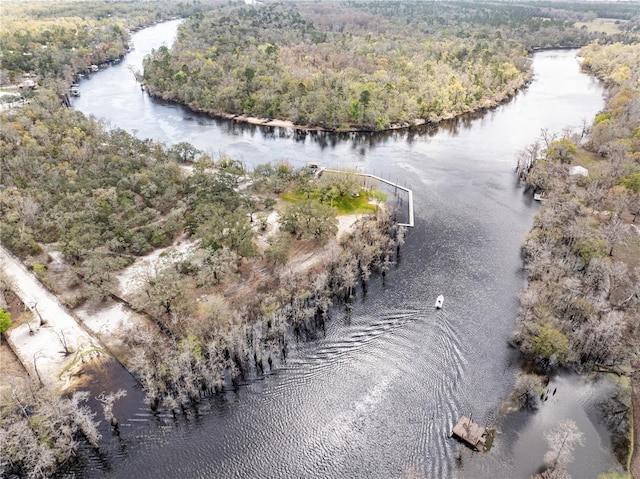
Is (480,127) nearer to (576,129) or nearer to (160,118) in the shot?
(576,129)

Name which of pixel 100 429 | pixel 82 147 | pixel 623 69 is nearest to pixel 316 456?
pixel 100 429

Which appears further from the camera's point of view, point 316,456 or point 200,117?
point 200,117

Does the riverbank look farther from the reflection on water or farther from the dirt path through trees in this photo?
the reflection on water

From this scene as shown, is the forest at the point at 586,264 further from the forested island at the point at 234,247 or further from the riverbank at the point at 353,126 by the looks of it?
the riverbank at the point at 353,126

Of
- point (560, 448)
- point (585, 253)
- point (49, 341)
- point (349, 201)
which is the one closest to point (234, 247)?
point (49, 341)

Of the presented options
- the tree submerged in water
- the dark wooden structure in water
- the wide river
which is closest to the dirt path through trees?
the wide river

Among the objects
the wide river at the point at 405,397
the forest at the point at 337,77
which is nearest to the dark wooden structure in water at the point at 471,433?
the wide river at the point at 405,397

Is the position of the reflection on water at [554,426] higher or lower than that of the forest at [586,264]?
lower

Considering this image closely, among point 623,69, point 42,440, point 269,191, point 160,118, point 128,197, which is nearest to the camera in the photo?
point 42,440

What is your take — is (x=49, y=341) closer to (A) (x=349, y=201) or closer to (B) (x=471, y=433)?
(B) (x=471, y=433)
